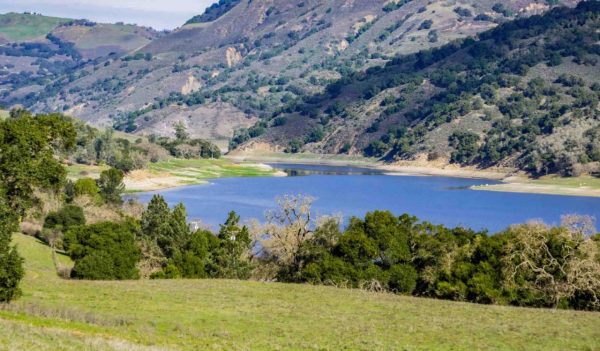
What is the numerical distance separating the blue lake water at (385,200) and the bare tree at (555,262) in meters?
38.6

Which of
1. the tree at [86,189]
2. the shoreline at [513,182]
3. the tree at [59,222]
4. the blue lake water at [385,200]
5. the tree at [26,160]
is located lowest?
the blue lake water at [385,200]

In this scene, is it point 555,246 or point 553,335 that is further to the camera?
point 555,246

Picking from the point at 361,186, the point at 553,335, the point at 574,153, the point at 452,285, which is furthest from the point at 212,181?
the point at 553,335

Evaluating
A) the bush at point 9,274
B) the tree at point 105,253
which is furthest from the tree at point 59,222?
the bush at point 9,274

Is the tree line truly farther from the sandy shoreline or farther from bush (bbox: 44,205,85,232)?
the sandy shoreline

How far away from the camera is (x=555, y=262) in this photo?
4700 cm

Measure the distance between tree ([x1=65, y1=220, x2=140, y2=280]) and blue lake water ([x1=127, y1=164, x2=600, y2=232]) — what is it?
30.5 meters

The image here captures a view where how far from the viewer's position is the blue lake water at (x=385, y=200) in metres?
104

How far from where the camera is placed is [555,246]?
47.6 metres

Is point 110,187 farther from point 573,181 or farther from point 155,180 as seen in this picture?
point 573,181

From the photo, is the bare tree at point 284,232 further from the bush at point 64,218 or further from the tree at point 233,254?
the bush at point 64,218

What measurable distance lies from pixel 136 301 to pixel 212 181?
405 ft

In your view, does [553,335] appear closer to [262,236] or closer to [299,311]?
[299,311]

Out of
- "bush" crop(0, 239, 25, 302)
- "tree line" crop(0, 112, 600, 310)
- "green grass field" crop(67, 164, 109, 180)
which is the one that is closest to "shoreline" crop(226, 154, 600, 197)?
"green grass field" crop(67, 164, 109, 180)
